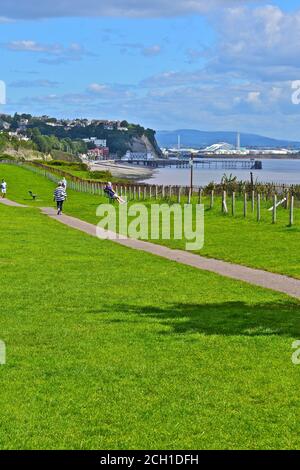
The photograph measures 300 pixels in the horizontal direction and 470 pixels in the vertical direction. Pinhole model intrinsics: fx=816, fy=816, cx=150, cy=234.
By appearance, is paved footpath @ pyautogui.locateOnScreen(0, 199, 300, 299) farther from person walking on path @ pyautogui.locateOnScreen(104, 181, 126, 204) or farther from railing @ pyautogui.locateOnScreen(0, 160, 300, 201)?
railing @ pyautogui.locateOnScreen(0, 160, 300, 201)

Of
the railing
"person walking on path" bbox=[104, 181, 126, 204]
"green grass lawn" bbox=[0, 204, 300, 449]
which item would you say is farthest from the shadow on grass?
"person walking on path" bbox=[104, 181, 126, 204]

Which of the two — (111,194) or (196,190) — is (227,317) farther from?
(196,190)

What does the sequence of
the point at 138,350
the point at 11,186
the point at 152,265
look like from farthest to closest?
the point at 11,186 → the point at 152,265 → the point at 138,350

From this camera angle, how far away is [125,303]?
1642cm

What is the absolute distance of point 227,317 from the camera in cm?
1487

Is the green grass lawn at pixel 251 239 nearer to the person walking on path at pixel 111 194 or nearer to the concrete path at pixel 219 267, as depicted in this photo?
the concrete path at pixel 219 267

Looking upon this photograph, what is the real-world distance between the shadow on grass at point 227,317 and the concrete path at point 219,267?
1.90 m

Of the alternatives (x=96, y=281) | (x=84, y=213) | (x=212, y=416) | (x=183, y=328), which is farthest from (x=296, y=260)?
(x=84, y=213)

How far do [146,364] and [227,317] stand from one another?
383 centimetres

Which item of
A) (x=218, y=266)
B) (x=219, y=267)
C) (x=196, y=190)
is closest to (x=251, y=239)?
(x=218, y=266)

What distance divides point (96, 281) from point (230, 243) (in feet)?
34.2
